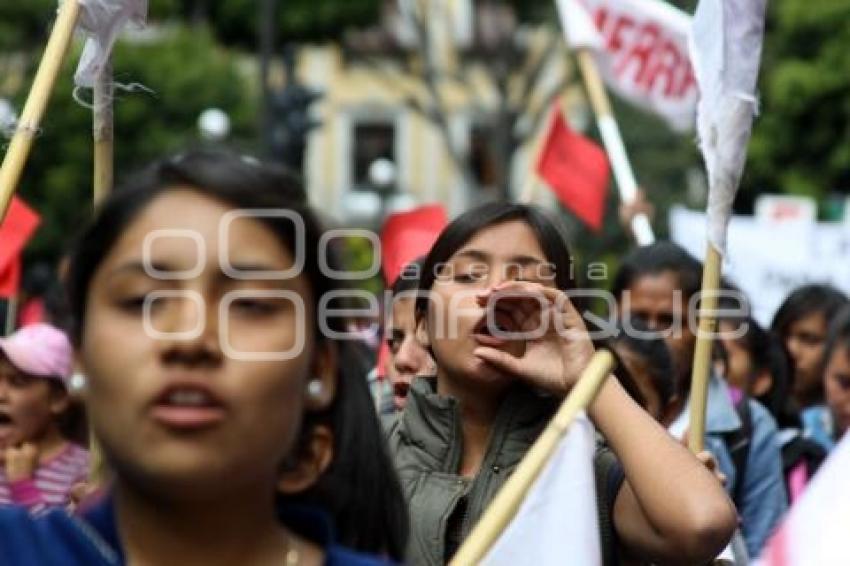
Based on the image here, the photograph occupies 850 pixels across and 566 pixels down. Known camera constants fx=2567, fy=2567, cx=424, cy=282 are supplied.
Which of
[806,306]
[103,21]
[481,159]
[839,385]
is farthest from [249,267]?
[481,159]

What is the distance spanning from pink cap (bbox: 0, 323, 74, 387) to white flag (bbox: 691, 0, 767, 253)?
1.75 m

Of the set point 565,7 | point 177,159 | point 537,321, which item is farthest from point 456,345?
point 565,7

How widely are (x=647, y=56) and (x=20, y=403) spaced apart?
3.63m

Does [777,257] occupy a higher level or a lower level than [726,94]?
lower

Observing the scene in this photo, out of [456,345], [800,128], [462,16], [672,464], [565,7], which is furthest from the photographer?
[462,16]

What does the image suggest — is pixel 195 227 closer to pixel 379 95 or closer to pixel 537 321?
pixel 537 321

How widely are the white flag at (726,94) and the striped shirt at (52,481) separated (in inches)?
63.3

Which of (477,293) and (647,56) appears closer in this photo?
(477,293)

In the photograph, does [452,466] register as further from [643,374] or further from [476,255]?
[643,374]

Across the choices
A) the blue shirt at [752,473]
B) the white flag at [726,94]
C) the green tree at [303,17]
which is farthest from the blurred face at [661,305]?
the green tree at [303,17]

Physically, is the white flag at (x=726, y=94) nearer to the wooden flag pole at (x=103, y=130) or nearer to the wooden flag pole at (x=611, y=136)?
the wooden flag pole at (x=103, y=130)

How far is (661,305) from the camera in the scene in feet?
22.1

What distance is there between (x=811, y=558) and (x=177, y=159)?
0.86 meters

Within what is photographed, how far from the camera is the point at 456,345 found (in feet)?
13.9
